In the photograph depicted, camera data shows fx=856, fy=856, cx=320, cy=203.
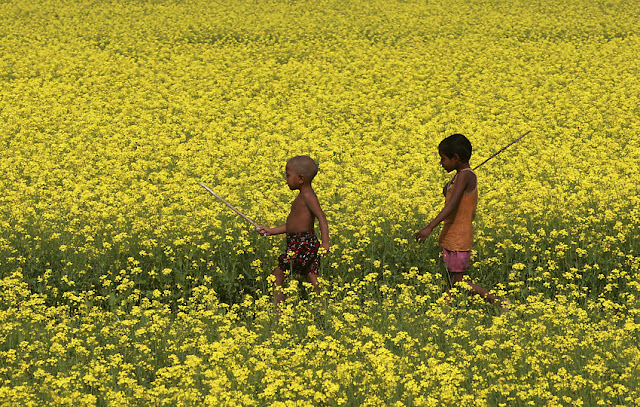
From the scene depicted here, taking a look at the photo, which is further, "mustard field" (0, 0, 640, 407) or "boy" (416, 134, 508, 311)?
"boy" (416, 134, 508, 311)

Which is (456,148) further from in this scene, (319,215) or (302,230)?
(302,230)

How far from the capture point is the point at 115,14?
27.2 metres

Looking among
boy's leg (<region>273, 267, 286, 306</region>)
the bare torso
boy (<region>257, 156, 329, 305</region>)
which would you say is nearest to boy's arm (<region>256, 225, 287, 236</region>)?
boy (<region>257, 156, 329, 305</region>)

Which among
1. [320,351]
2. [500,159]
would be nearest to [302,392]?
[320,351]

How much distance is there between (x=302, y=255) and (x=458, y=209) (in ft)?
4.48

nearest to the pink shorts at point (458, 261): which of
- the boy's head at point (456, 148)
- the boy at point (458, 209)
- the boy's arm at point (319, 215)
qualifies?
the boy at point (458, 209)

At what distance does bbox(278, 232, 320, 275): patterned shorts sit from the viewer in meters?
7.16

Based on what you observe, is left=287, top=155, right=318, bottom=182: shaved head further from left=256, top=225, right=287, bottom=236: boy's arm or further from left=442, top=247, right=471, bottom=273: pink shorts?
left=442, top=247, right=471, bottom=273: pink shorts

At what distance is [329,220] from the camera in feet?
29.0

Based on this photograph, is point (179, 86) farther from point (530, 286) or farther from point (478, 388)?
point (478, 388)

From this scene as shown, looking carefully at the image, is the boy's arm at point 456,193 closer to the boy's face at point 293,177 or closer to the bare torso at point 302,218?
the bare torso at point 302,218

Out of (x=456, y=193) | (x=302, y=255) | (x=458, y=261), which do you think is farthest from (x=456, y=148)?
(x=302, y=255)

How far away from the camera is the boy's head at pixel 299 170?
7.16 metres

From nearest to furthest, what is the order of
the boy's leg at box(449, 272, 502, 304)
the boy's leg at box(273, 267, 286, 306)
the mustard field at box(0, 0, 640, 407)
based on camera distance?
1. the mustard field at box(0, 0, 640, 407)
2. the boy's leg at box(449, 272, 502, 304)
3. the boy's leg at box(273, 267, 286, 306)
